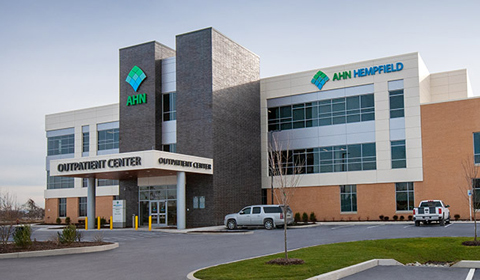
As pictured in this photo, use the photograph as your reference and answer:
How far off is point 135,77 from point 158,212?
449 inches

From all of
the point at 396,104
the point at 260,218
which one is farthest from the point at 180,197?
the point at 396,104

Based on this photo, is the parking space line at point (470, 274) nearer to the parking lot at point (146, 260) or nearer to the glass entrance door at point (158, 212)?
the parking lot at point (146, 260)

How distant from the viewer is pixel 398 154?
1612 inches

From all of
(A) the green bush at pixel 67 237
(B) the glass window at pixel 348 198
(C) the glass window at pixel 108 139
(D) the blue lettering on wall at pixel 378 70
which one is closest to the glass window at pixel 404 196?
(B) the glass window at pixel 348 198

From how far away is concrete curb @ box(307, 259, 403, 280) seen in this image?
495 inches

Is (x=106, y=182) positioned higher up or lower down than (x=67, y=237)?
higher up

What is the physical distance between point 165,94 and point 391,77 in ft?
60.7

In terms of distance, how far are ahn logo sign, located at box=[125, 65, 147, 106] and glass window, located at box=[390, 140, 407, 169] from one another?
67.6 feet

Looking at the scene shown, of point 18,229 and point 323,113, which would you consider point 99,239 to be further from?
→ point 323,113

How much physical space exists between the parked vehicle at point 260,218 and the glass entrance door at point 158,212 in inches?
280

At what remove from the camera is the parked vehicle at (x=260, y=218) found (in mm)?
33500

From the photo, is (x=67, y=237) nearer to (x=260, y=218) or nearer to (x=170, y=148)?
(x=260, y=218)

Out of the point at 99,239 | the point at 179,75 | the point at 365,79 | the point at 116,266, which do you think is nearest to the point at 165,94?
the point at 179,75

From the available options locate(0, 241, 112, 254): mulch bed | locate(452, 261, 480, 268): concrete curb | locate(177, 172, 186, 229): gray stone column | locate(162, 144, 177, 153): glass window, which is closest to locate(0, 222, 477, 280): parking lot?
locate(0, 241, 112, 254): mulch bed
